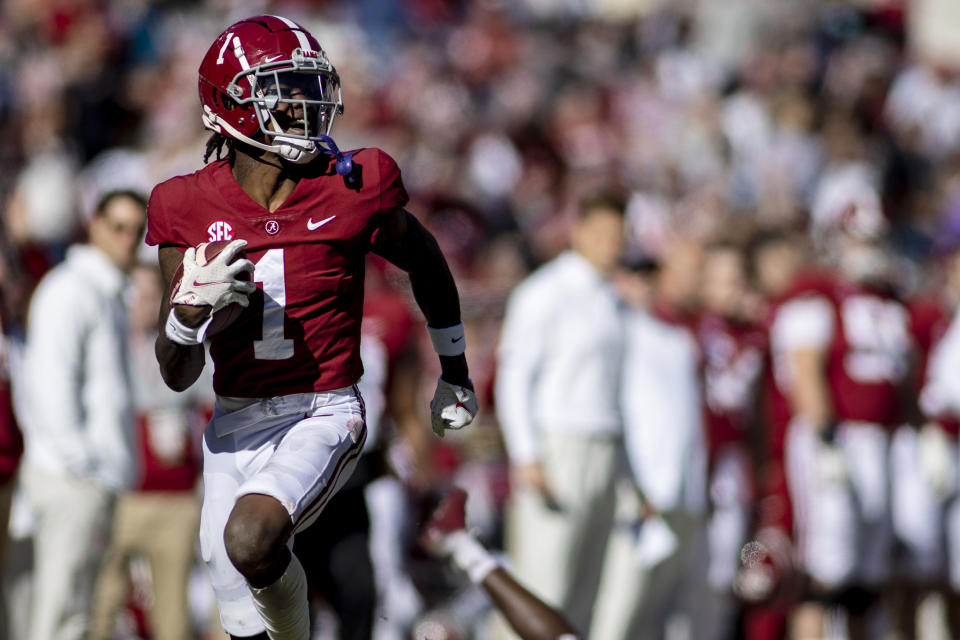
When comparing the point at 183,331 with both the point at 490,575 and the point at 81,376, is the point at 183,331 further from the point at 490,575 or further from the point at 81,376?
the point at 81,376

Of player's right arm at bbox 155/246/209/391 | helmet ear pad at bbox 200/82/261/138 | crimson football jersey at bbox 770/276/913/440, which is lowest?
crimson football jersey at bbox 770/276/913/440

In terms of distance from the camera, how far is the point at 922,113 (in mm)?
15609

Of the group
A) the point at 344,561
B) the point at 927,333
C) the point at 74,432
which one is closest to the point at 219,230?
the point at 344,561

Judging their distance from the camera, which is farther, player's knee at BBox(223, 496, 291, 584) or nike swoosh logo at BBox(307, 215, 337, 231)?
nike swoosh logo at BBox(307, 215, 337, 231)

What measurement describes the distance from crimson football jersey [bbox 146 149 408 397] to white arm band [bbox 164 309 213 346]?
0.28m

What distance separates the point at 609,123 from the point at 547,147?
113 cm

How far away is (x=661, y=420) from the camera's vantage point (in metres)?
7.05

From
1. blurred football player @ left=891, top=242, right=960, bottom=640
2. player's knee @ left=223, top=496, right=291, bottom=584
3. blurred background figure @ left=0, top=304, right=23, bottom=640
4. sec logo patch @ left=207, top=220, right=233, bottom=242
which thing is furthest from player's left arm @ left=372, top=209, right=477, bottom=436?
blurred football player @ left=891, top=242, right=960, bottom=640

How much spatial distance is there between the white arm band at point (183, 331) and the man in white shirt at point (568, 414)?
2962 millimetres

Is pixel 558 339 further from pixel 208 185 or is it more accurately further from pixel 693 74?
pixel 693 74

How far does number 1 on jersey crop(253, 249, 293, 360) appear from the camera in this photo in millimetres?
4055

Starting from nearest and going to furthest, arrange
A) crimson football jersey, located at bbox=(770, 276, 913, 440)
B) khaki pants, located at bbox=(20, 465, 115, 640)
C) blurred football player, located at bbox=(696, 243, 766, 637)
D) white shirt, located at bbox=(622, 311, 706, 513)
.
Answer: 1. khaki pants, located at bbox=(20, 465, 115, 640)
2. white shirt, located at bbox=(622, 311, 706, 513)
3. crimson football jersey, located at bbox=(770, 276, 913, 440)
4. blurred football player, located at bbox=(696, 243, 766, 637)

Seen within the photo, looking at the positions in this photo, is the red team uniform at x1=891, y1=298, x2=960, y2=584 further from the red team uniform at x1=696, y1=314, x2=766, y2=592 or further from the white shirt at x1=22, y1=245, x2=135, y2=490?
the white shirt at x1=22, y1=245, x2=135, y2=490

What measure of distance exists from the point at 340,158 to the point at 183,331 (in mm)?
674
